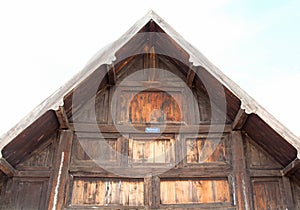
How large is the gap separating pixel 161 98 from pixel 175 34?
123cm

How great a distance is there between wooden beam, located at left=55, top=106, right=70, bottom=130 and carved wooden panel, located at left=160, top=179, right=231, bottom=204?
189cm

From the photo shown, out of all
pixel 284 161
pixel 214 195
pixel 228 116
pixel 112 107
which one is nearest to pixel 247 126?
pixel 228 116

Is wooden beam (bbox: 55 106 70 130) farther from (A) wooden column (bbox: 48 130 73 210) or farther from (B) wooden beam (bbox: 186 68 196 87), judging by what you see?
(B) wooden beam (bbox: 186 68 196 87)

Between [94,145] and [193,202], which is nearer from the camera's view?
[193,202]

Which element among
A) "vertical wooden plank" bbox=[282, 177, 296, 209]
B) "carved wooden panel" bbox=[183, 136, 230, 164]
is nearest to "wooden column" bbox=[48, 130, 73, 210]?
"carved wooden panel" bbox=[183, 136, 230, 164]

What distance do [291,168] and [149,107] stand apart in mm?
2600

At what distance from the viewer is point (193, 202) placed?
544 cm

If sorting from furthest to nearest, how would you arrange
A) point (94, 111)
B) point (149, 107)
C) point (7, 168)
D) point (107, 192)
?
point (149, 107) → point (94, 111) → point (107, 192) → point (7, 168)

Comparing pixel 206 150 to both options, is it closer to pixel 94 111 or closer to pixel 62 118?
pixel 94 111

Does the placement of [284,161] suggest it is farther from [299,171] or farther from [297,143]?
[297,143]

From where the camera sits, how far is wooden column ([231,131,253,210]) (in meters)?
5.35

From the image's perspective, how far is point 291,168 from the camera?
5273mm

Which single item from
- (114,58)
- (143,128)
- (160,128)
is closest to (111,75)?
(114,58)

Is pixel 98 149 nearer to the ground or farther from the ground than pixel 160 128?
nearer to the ground
